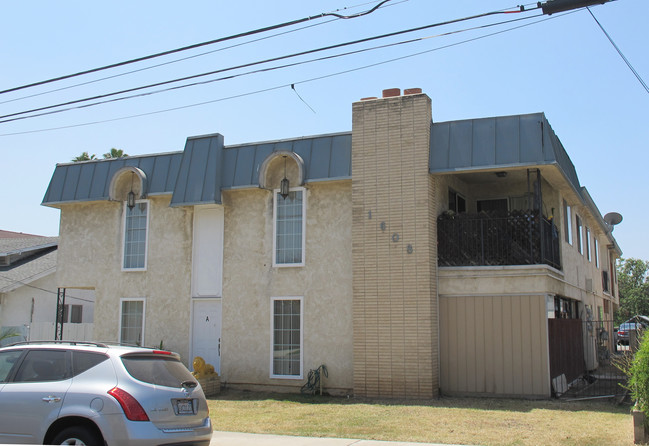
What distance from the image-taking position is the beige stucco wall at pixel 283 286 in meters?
15.5

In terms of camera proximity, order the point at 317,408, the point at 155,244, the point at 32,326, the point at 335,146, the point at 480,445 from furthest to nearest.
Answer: the point at 32,326, the point at 155,244, the point at 335,146, the point at 317,408, the point at 480,445

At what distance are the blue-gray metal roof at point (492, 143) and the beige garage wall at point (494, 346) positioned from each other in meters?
2.94

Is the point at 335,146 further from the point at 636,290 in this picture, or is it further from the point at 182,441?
the point at 636,290

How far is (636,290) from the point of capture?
70750mm

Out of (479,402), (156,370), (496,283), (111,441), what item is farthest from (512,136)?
(111,441)

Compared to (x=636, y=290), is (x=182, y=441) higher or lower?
lower

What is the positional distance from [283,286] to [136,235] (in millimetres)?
4816

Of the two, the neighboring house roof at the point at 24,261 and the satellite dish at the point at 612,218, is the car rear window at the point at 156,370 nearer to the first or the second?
the neighboring house roof at the point at 24,261

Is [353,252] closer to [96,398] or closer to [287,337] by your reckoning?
[287,337]

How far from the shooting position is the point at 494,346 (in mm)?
14094

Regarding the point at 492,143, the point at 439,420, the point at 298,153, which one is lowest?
the point at 439,420

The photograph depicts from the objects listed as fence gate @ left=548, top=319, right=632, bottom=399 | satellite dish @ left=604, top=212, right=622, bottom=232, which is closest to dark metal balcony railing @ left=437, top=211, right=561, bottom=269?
fence gate @ left=548, top=319, right=632, bottom=399

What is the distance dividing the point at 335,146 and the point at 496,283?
503 centimetres

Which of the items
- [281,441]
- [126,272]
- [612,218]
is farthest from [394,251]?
[612,218]
